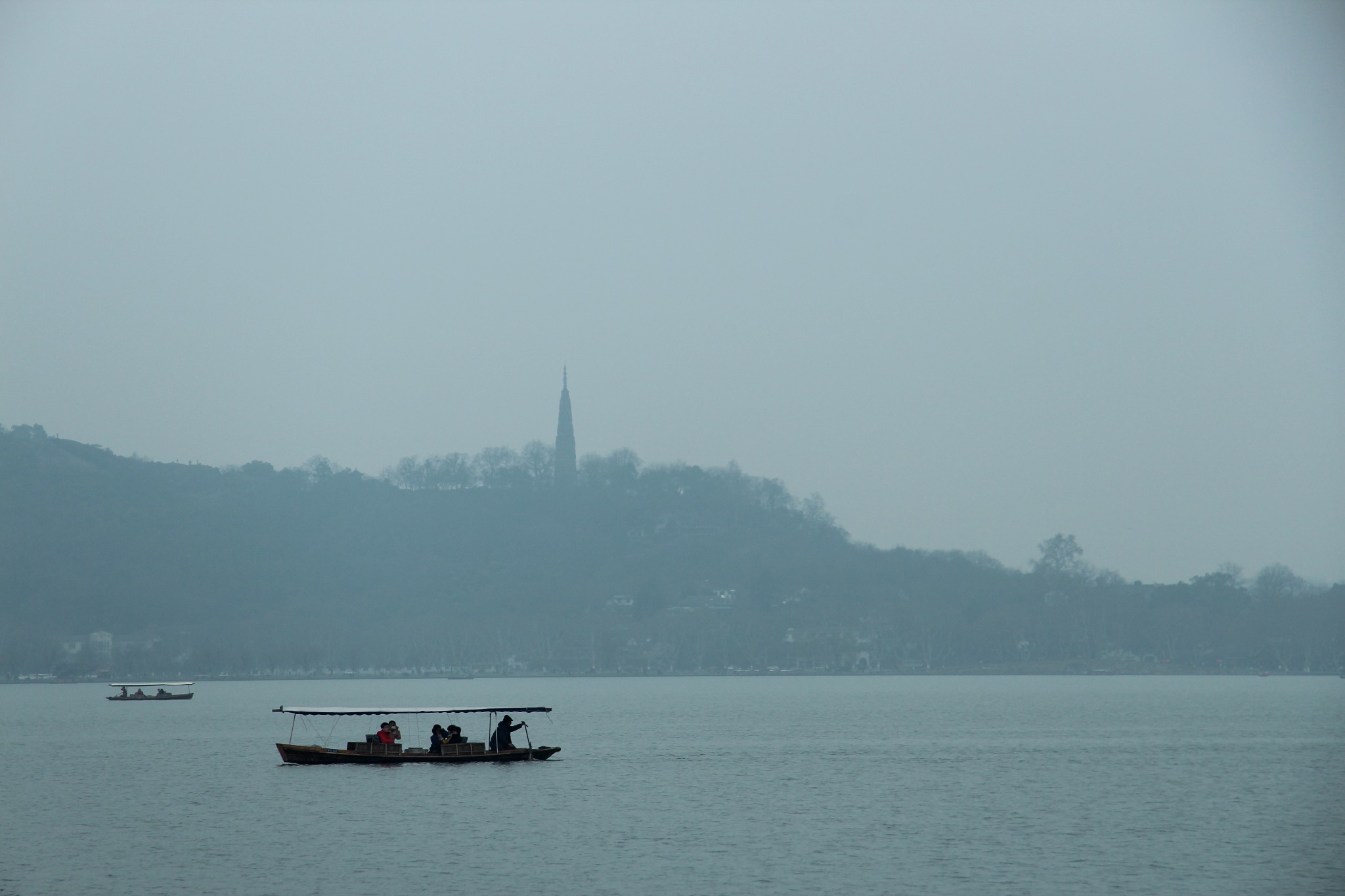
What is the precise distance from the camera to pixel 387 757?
71.5m

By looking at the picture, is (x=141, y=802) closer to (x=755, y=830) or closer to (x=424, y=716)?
(x=755, y=830)

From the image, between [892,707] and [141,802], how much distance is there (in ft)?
321

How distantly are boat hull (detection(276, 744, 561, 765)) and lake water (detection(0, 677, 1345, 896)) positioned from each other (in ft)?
2.72

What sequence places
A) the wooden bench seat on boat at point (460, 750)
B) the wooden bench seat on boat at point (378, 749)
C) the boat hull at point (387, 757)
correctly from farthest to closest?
the wooden bench seat on boat at point (378, 749), the wooden bench seat on boat at point (460, 750), the boat hull at point (387, 757)

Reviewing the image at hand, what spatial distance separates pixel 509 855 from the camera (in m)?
48.1

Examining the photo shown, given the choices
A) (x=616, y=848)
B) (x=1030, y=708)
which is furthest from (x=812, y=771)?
(x=1030, y=708)

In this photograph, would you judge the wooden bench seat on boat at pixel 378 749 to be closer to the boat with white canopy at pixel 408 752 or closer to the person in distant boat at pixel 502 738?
the boat with white canopy at pixel 408 752

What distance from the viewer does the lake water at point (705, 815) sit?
144 feet

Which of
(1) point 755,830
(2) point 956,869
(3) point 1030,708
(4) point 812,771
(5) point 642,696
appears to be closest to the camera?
(2) point 956,869

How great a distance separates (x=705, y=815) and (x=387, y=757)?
20.5 m

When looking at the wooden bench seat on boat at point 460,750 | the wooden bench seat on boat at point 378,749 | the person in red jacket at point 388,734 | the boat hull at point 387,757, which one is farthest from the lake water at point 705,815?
the person in red jacket at point 388,734

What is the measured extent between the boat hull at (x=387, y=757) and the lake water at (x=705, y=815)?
0.83 metres

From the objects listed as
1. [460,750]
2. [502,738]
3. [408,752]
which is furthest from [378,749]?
[502,738]

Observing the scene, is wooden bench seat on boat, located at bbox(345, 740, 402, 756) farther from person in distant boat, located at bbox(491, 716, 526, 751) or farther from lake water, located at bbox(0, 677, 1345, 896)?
person in distant boat, located at bbox(491, 716, 526, 751)
